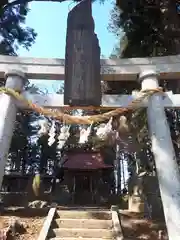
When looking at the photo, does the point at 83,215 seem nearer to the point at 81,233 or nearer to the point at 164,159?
the point at 81,233

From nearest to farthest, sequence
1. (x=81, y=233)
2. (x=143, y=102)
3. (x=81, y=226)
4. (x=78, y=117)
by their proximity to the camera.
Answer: (x=78, y=117) < (x=143, y=102) < (x=81, y=233) < (x=81, y=226)

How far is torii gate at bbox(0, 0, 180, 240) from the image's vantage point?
184 inches

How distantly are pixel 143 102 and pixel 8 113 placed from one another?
2780 millimetres

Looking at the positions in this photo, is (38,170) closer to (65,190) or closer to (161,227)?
(65,190)

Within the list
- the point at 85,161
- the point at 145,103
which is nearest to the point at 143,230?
the point at 145,103

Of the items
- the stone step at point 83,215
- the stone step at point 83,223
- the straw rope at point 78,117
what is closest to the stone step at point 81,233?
the stone step at point 83,223

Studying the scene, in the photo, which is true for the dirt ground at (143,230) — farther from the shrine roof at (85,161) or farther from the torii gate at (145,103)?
the shrine roof at (85,161)

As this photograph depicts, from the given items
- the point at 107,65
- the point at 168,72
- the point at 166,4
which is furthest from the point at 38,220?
the point at 166,4

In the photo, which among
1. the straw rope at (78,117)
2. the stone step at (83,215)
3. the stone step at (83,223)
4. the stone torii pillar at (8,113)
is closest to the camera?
the stone torii pillar at (8,113)

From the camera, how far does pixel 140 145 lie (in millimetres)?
10898

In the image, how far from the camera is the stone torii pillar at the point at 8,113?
500 cm

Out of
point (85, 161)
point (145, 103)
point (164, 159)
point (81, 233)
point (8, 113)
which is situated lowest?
point (81, 233)

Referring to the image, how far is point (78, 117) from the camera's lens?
17.0ft

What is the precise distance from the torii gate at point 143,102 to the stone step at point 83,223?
2520mm
